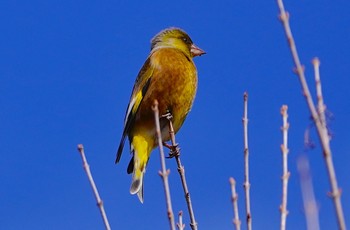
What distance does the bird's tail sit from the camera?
6109mm

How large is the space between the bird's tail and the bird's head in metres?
1.30

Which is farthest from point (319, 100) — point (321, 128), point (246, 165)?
point (246, 165)

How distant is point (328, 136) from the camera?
2.50m

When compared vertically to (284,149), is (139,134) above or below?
above

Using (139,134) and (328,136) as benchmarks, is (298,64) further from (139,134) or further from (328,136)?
(139,134)

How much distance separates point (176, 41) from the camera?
772 cm

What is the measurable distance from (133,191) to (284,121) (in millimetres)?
3089

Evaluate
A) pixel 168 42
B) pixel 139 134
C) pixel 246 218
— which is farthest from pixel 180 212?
pixel 168 42

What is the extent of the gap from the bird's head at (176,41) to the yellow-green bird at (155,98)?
48cm

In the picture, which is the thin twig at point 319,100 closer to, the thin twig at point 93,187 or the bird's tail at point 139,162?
the thin twig at point 93,187

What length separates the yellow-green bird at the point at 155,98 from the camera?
657 centimetres

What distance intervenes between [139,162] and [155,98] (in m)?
0.63

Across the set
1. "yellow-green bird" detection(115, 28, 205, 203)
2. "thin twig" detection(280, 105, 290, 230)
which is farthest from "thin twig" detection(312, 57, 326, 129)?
"yellow-green bird" detection(115, 28, 205, 203)

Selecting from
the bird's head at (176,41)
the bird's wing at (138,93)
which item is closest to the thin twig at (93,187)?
the bird's wing at (138,93)
